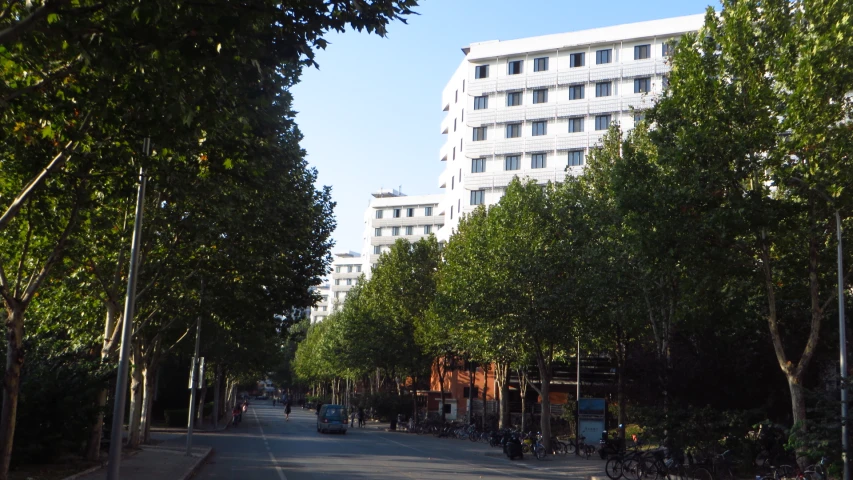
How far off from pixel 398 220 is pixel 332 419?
7398 cm

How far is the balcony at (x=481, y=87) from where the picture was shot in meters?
73.1

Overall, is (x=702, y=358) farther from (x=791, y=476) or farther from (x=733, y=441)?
(x=791, y=476)

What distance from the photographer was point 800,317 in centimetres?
2780

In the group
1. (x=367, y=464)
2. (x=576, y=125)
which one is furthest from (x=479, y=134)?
(x=367, y=464)

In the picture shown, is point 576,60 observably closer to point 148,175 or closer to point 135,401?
point 135,401

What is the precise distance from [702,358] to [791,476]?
20.6 feet

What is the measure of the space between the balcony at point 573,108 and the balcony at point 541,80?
7.10 feet

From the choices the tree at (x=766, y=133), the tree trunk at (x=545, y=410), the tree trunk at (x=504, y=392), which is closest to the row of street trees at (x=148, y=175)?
the tree at (x=766, y=133)

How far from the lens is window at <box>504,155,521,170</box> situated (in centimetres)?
7131

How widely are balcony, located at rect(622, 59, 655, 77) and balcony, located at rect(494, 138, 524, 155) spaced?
996 cm

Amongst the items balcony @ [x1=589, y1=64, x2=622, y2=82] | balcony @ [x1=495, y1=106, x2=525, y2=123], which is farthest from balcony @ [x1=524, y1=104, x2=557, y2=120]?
balcony @ [x1=589, y1=64, x2=622, y2=82]

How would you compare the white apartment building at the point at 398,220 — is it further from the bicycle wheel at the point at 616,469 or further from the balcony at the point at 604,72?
Answer: the bicycle wheel at the point at 616,469

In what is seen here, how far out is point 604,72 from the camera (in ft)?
227

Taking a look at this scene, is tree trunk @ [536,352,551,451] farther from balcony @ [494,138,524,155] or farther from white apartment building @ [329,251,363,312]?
white apartment building @ [329,251,363,312]
